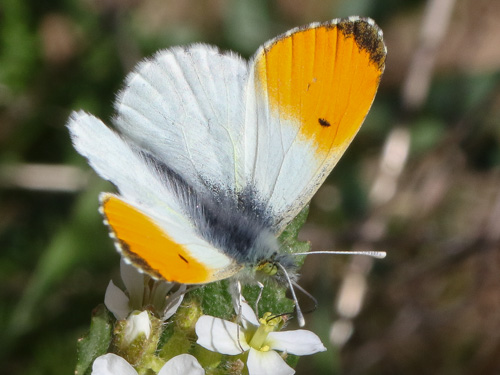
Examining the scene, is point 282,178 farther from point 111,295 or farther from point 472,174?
point 472,174

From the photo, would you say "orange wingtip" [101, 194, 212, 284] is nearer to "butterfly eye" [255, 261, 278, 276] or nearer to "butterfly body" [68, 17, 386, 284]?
"butterfly body" [68, 17, 386, 284]

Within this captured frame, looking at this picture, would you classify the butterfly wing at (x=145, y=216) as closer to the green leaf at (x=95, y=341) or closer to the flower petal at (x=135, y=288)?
the flower petal at (x=135, y=288)

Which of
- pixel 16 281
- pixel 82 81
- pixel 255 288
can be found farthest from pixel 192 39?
pixel 255 288

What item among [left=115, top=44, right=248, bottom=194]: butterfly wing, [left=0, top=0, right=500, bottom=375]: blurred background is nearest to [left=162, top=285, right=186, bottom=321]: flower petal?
[left=115, top=44, right=248, bottom=194]: butterfly wing

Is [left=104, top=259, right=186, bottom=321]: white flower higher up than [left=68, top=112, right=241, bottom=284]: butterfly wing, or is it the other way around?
[left=68, top=112, right=241, bottom=284]: butterfly wing

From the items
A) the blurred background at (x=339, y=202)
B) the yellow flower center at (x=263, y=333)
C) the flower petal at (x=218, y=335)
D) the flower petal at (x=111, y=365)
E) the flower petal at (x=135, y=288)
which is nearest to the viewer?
the flower petal at (x=111, y=365)

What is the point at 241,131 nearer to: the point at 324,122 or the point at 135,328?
the point at 324,122

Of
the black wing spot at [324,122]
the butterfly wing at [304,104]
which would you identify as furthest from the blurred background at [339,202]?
the black wing spot at [324,122]

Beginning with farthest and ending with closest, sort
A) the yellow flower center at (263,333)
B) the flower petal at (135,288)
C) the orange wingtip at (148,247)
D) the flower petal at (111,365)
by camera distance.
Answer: the flower petal at (135,288) → the yellow flower center at (263,333) → the flower petal at (111,365) → the orange wingtip at (148,247)
